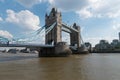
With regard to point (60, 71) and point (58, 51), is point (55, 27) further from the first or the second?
point (60, 71)

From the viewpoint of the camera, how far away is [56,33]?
68500 mm

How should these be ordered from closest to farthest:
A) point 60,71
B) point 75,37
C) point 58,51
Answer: point 60,71, point 58,51, point 75,37

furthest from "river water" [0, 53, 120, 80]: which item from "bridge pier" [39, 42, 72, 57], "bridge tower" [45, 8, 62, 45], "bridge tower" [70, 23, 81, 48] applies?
"bridge tower" [70, 23, 81, 48]

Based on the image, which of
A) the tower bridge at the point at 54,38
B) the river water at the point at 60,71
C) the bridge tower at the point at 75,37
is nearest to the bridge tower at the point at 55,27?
the tower bridge at the point at 54,38

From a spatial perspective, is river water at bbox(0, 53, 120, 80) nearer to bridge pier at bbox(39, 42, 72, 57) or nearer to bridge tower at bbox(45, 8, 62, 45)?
bridge pier at bbox(39, 42, 72, 57)

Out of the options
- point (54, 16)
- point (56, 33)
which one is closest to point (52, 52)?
point (56, 33)

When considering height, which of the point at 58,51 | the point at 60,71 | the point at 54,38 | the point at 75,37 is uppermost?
the point at 75,37

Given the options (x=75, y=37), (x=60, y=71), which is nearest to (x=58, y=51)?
(x=60, y=71)

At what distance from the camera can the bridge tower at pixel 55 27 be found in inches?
2702

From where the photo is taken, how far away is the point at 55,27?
6900cm

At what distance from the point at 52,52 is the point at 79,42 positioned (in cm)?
4639

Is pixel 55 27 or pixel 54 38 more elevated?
pixel 55 27

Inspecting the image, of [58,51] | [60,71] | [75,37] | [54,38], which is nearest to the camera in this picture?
[60,71]

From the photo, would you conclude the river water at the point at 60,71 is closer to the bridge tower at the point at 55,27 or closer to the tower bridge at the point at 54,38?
the tower bridge at the point at 54,38
